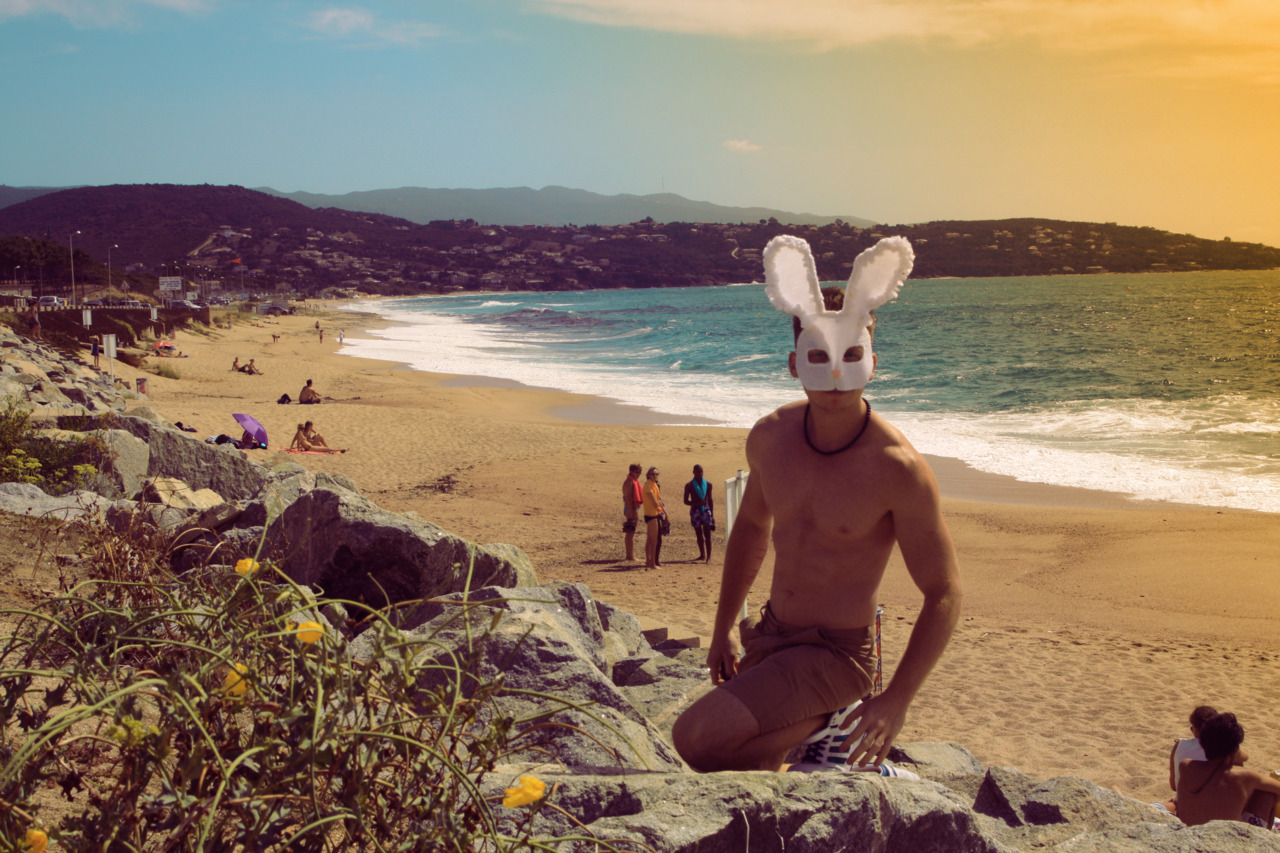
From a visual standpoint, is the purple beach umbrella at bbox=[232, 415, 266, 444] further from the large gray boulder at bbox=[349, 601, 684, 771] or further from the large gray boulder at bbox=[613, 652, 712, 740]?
the large gray boulder at bbox=[349, 601, 684, 771]

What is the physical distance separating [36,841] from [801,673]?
1776 millimetres

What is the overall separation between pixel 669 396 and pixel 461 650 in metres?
24.0

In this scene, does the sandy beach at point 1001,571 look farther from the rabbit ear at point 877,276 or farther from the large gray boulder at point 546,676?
the rabbit ear at point 877,276

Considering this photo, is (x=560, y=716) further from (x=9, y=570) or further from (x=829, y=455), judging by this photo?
(x=9, y=570)

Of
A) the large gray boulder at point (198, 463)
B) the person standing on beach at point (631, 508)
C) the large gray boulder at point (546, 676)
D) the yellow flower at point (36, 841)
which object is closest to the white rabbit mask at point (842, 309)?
the large gray boulder at point (546, 676)

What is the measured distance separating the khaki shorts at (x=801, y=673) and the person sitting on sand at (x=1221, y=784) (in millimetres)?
2805

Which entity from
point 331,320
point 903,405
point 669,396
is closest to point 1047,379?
point 903,405

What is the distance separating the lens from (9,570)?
4.89m

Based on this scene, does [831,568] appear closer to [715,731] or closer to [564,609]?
[715,731]

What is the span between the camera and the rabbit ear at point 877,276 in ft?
8.63

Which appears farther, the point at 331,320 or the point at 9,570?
the point at 331,320

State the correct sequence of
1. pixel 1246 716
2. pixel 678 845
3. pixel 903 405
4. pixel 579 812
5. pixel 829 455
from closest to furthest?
pixel 678 845 < pixel 579 812 < pixel 829 455 < pixel 1246 716 < pixel 903 405

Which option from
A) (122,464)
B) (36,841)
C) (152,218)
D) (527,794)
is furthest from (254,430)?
A: (152,218)

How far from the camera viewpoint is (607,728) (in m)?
2.85
